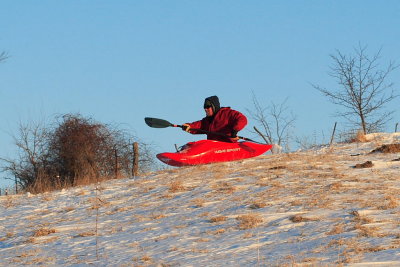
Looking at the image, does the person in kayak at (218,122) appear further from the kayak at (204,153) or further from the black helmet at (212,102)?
the kayak at (204,153)

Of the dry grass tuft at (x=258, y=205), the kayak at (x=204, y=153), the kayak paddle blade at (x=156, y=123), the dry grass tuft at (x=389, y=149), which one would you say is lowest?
the dry grass tuft at (x=258, y=205)

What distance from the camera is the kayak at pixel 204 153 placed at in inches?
635

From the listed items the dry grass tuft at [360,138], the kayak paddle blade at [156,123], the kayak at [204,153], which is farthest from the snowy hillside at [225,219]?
the dry grass tuft at [360,138]

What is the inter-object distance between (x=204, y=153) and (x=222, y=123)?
968mm

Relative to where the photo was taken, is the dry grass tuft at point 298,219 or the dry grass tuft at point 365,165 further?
the dry grass tuft at point 365,165

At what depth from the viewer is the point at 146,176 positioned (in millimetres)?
15422

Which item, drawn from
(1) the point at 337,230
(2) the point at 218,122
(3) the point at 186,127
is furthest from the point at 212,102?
(1) the point at 337,230

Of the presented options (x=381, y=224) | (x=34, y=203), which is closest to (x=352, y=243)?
(x=381, y=224)

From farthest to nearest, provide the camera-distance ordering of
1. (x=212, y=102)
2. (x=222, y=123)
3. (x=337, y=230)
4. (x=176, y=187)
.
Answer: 1. (x=222, y=123)
2. (x=212, y=102)
3. (x=176, y=187)
4. (x=337, y=230)

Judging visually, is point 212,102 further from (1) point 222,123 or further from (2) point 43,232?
(2) point 43,232

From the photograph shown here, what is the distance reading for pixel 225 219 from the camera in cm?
932

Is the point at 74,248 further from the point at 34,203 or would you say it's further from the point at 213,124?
the point at 213,124

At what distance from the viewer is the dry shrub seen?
8.72 m

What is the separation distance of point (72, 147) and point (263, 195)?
17140mm
